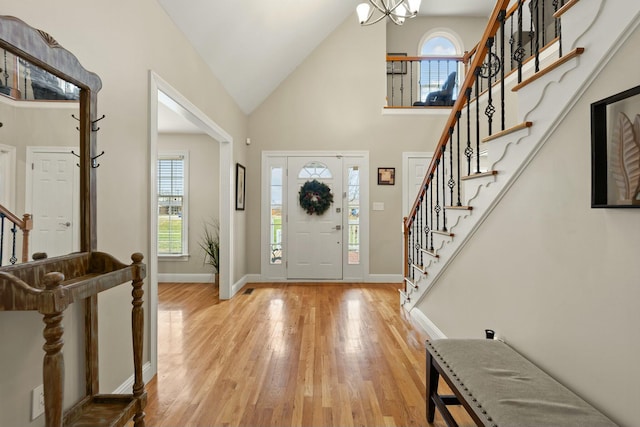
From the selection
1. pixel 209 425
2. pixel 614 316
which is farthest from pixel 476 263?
pixel 209 425

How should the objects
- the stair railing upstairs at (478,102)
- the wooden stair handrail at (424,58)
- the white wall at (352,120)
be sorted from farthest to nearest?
1. the white wall at (352,120)
2. the wooden stair handrail at (424,58)
3. the stair railing upstairs at (478,102)

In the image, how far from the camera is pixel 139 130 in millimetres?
2191

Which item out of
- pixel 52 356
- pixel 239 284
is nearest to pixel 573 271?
pixel 52 356

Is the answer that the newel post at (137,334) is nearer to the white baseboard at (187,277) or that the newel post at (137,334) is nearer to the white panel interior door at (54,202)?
the white panel interior door at (54,202)

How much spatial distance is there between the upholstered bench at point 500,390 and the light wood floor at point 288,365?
1.44 feet

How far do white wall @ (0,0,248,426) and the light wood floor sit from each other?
44 cm

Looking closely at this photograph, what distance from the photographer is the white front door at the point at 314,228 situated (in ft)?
17.8

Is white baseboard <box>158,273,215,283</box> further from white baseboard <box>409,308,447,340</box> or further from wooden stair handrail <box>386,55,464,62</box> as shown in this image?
wooden stair handrail <box>386,55,464,62</box>

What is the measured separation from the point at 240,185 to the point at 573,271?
4.28 metres

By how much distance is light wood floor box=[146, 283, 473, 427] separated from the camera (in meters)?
1.90

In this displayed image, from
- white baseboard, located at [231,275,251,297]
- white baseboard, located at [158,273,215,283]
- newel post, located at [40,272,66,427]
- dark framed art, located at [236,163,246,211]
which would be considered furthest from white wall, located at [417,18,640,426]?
white baseboard, located at [158,273,215,283]

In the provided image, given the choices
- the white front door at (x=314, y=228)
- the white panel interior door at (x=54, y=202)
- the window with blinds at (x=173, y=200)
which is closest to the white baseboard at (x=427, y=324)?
the white front door at (x=314, y=228)

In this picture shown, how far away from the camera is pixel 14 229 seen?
127 cm

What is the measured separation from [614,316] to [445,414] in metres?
0.83
